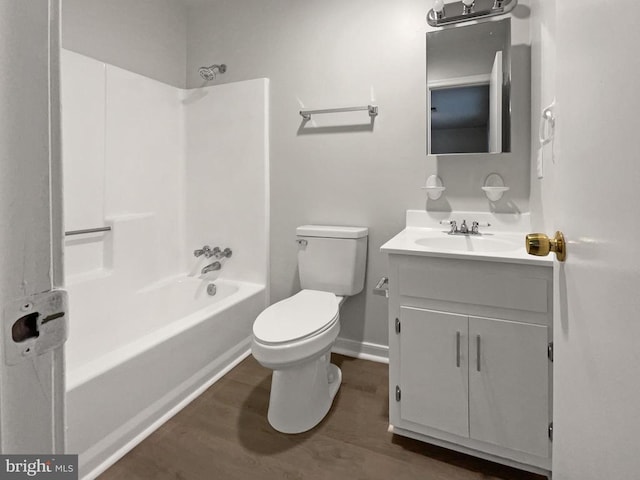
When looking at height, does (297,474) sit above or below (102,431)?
below

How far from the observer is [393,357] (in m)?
1.46

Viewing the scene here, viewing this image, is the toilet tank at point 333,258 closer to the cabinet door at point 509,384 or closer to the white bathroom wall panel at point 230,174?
the white bathroom wall panel at point 230,174

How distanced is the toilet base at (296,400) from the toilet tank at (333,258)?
0.55 meters

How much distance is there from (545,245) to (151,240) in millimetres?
2378

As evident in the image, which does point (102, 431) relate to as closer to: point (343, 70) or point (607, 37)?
point (607, 37)

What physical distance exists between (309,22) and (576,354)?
7.71 feet

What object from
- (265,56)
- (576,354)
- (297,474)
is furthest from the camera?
(265,56)

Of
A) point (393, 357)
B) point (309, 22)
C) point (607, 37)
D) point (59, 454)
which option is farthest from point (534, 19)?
point (59, 454)

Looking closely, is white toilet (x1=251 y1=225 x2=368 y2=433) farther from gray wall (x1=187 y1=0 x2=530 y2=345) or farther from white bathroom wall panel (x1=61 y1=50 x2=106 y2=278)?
white bathroom wall panel (x1=61 y1=50 x2=106 y2=278)

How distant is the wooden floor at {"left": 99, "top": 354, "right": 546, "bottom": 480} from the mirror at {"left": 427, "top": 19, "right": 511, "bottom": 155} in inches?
57.1

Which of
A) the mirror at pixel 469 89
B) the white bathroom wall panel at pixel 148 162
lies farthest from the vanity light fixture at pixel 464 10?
the white bathroom wall panel at pixel 148 162

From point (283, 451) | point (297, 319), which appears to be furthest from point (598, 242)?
point (283, 451)

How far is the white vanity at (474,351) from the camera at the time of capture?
1233 mm

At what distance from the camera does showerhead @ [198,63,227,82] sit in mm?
2404
